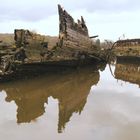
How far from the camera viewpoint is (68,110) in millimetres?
10859

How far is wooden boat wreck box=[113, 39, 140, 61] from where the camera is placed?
99.6ft

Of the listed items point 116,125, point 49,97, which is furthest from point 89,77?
point 116,125

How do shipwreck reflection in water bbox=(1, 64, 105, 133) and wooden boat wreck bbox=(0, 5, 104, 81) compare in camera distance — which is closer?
shipwreck reflection in water bbox=(1, 64, 105, 133)

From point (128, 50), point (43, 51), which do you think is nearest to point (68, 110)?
point (43, 51)

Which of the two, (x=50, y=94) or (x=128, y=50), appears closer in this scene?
(x=50, y=94)

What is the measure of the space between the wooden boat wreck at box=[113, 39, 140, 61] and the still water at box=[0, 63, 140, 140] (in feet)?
42.6

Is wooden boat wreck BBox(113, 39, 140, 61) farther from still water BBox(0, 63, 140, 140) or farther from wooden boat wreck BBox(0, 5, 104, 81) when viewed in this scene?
still water BBox(0, 63, 140, 140)

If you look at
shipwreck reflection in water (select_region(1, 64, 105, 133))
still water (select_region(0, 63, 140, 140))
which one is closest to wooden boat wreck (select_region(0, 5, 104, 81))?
shipwreck reflection in water (select_region(1, 64, 105, 133))

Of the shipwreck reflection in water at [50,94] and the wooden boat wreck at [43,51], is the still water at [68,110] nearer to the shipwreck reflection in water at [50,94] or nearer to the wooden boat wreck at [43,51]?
the shipwreck reflection in water at [50,94]

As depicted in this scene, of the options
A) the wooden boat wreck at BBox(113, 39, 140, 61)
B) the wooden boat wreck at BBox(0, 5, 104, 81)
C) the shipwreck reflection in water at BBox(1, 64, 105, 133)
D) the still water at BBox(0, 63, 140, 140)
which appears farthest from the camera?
the wooden boat wreck at BBox(113, 39, 140, 61)

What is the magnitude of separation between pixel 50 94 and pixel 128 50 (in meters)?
19.1

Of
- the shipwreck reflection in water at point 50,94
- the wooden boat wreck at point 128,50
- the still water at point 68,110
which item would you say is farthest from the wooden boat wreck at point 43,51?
the wooden boat wreck at point 128,50

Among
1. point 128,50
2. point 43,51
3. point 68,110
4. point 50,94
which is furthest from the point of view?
point 128,50

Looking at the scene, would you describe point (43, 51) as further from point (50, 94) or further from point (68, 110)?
point (68, 110)
